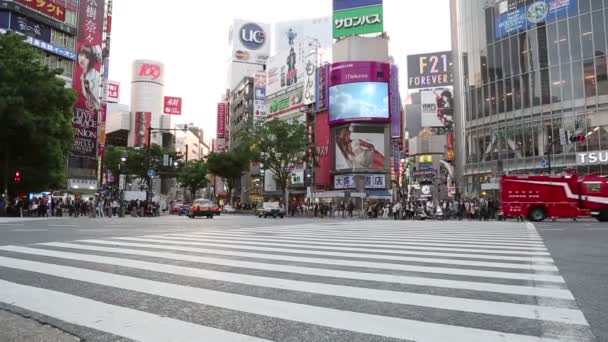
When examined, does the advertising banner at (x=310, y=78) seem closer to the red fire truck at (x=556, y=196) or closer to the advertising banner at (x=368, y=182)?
the advertising banner at (x=368, y=182)

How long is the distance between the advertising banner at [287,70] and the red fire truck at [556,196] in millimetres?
44734

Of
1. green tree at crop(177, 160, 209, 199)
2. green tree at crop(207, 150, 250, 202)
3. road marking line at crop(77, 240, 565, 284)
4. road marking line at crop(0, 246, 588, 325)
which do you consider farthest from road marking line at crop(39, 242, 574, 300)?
green tree at crop(177, 160, 209, 199)

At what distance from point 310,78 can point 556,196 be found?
4458cm

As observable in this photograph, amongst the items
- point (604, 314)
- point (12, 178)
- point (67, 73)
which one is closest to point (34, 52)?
point (12, 178)

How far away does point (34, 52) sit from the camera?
1187 inches

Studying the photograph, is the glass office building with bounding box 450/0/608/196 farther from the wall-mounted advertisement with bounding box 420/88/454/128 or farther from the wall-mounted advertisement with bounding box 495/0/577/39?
the wall-mounted advertisement with bounding box 420/88/454/128

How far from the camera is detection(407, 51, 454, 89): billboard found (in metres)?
77.5

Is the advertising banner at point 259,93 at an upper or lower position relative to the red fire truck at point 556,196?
upper

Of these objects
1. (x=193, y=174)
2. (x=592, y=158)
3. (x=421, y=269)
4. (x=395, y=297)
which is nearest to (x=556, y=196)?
(x=592, y=158)

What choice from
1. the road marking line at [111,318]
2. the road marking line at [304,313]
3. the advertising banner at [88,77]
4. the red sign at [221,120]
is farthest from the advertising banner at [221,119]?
the road marking line at [111,318]

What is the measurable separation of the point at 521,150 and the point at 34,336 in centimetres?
4323

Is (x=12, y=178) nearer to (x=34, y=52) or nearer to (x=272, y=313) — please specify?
(x=34, y=52)

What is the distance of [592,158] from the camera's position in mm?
35031

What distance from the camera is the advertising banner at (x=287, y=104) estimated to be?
219ft
